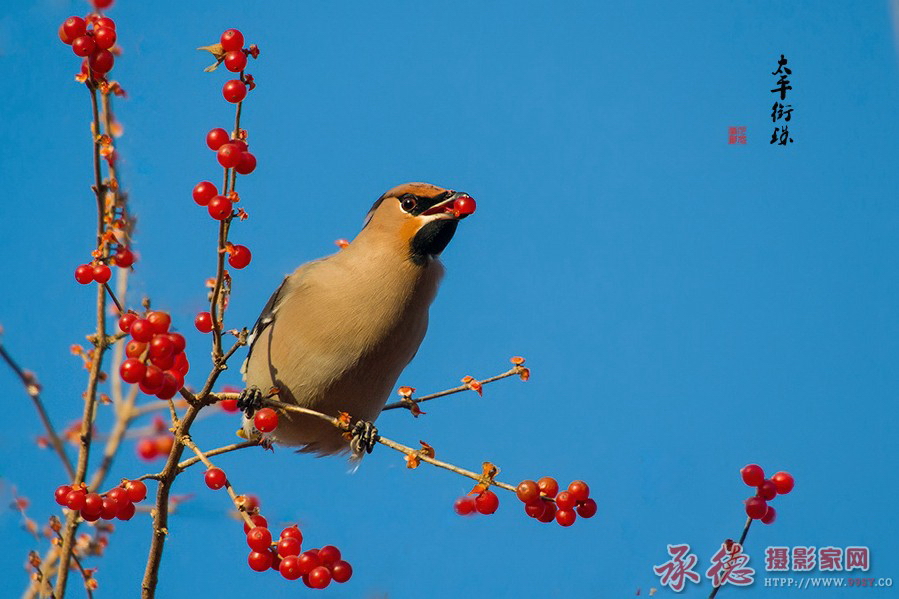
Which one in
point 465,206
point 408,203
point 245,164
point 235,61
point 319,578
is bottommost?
point 319,578

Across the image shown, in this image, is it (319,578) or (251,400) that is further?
(251,400)

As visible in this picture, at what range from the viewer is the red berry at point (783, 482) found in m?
1.66

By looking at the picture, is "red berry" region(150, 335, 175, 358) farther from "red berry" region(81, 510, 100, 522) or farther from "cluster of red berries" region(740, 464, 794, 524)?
"cluster of red berries" region(740, 464, 794, 524)

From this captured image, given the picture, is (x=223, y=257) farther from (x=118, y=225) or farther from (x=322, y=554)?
(x=322, y=554)

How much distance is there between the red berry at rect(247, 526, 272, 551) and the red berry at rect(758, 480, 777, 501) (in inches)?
29.5

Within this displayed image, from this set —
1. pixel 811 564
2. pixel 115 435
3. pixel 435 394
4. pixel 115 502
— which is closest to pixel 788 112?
pixel 811 564

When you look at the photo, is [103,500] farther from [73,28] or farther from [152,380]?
[73,28]

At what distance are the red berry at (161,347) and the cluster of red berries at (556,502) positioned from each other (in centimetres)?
47

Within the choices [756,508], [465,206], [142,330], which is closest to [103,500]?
[142,330]

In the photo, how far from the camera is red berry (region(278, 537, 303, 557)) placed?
1451 mm

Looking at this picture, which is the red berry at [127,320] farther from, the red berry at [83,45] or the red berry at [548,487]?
the red berry at [548,487]

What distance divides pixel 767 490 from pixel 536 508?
0.45m

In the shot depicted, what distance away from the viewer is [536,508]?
141 cm

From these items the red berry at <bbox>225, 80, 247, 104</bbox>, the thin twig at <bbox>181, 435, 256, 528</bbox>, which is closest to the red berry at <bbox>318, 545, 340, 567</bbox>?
the thin twig at <bbox>181, 435, 256, 528</bbox>
